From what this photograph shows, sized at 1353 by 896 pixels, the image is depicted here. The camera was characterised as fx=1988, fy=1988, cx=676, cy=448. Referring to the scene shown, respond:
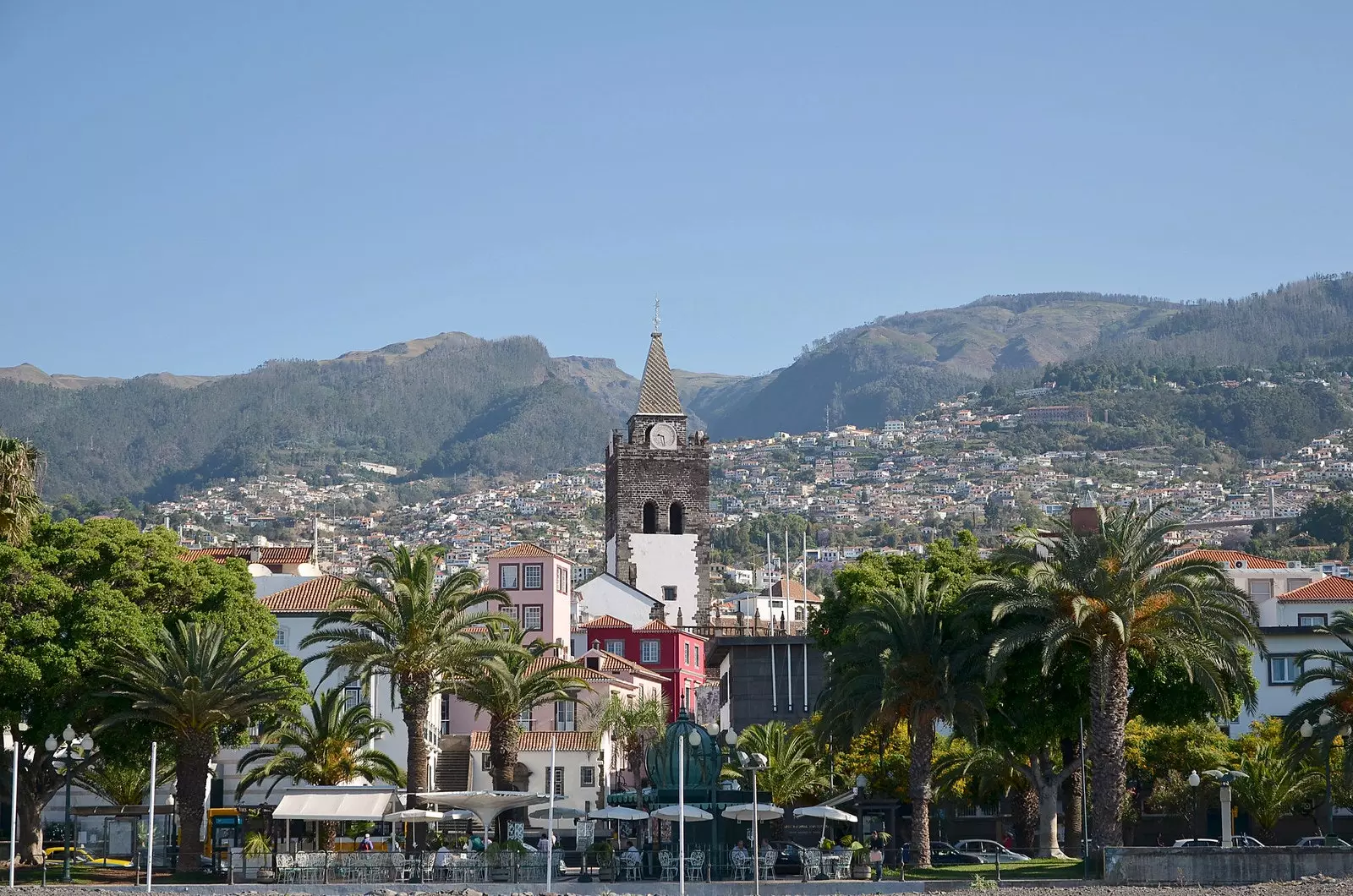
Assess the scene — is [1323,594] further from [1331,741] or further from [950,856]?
[1331,741]

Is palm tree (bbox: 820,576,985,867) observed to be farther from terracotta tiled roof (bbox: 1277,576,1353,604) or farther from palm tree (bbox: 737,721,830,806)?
terracotta tiled roof (bbox: 1277,576,1353,604)

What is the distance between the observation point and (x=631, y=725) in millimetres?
83938

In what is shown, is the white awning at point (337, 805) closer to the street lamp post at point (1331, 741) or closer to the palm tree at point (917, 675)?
the palm tree at point (917, 675)

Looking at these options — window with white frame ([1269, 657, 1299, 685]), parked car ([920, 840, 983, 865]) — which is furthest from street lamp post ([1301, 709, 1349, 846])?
window with white frame ([1269, 657, 1299, 685])

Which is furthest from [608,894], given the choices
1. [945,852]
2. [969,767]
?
[969,767]

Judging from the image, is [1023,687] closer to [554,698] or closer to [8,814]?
[554,698]

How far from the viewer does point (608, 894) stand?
48.9 meters

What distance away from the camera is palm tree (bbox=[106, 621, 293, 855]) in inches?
2153

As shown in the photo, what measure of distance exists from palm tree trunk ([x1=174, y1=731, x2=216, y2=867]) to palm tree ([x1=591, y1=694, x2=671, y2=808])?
28303 millimetres

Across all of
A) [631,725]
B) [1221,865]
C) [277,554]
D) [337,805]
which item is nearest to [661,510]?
[277,554]

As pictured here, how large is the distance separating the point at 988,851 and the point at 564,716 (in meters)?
26.6

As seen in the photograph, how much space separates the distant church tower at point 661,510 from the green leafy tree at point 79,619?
7588 centimetres

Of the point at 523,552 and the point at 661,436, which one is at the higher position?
the point at 661,436

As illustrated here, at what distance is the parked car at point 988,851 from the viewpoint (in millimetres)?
59344
